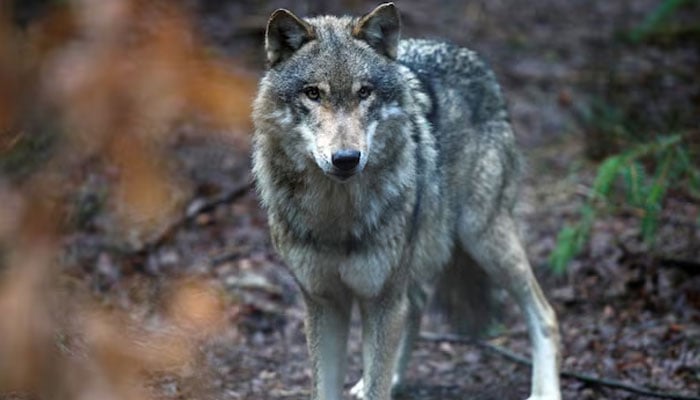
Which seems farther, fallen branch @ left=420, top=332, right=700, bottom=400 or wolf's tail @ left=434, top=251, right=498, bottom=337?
wolf's tail @ left=434, top=251, right=498, bottom=337

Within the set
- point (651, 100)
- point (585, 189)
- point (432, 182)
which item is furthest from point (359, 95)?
point (651, 100)

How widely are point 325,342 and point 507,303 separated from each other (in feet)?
10.2

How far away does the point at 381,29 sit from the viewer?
5.14m

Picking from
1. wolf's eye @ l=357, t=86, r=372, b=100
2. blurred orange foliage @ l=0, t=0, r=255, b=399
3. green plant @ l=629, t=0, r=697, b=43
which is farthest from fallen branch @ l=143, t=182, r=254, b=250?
blurred orange foliage @ l=0, t=0, r=255, b=399

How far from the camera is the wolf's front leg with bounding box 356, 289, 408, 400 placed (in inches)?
210

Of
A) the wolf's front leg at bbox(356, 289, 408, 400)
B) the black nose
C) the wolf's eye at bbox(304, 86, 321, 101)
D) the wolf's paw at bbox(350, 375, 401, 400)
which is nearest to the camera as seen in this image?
the black nose

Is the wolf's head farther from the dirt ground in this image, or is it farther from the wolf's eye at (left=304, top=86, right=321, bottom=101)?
the dirt ground

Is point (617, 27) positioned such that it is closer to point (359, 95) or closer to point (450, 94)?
point (450, 94)

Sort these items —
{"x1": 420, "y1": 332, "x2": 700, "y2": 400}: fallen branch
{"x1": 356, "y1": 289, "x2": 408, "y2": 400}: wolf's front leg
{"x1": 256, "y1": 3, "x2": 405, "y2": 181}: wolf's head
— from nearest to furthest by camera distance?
{"x1": 256, "y1": 3, "x2": 405, "y2": 181}: wolf's head < {"x1": 356, "y1": 289, "x2": 408, "y2": 400}: wolf's front leg < {"x1": 420, "y1": 332, "x2": 700, "y2": 400}: fallen branch

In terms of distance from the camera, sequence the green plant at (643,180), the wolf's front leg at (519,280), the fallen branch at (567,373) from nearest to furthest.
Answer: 1. the fallen branch at (567,373)
2. the wolf's front leg at (519,280)
3. the green plant at (643,180)

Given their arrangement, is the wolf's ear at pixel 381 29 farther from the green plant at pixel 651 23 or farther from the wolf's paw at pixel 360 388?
the green plant at pixel 651 23

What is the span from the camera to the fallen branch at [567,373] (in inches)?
239

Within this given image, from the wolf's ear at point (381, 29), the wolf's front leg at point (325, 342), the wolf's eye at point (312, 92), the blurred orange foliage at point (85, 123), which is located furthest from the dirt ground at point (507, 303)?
the blurred orange foliage at point (85, 123)

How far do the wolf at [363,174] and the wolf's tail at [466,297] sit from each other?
2.12ft
